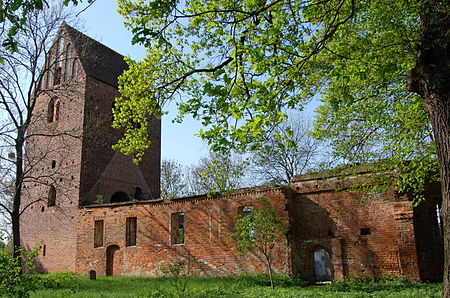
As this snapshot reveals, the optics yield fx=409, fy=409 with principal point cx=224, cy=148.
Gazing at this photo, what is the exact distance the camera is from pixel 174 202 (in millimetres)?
21578

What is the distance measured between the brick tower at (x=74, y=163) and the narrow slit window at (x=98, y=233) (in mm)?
1399

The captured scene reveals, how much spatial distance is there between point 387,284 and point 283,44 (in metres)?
11.0

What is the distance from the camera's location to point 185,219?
20906 millimetres

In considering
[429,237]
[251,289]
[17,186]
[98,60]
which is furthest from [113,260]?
[429,237]

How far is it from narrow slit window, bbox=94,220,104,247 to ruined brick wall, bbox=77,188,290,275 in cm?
18

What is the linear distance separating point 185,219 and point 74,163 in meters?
9.90

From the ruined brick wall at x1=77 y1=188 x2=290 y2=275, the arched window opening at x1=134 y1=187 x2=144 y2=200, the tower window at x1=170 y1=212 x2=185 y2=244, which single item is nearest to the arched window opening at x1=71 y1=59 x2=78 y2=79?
the arched window opening at x1=134 y1=187 x2=144 y2=200

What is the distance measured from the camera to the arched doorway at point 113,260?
2266 cm

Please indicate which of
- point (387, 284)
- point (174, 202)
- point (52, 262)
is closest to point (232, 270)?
point (174, 202)

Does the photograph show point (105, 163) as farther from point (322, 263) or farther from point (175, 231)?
point (322, 263)

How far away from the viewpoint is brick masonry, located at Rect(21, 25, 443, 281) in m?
16.2

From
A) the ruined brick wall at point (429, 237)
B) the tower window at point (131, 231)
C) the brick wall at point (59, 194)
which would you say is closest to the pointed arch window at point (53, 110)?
the brick wall at point (59, 194)

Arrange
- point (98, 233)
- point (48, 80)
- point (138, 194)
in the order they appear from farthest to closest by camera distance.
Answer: point (48, 80)
point (138, 194)
point (98, 233)

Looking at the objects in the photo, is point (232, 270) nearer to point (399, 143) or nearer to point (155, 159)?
point (399, 143)
